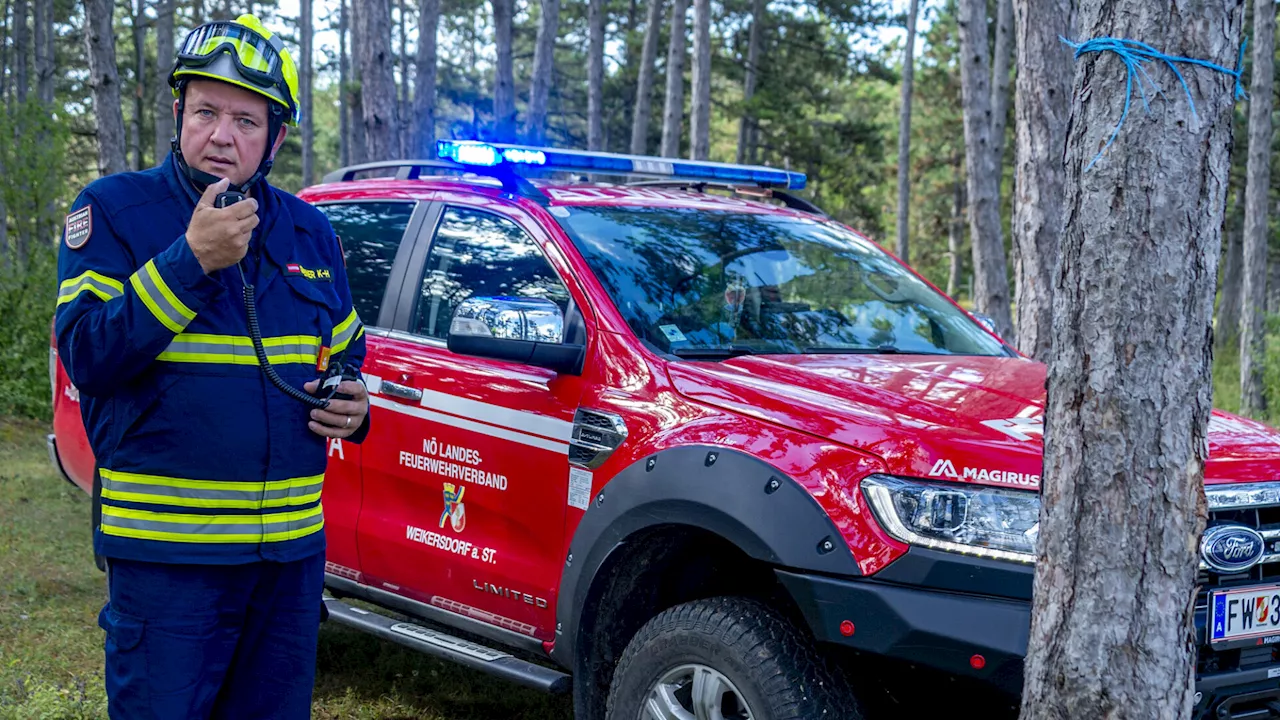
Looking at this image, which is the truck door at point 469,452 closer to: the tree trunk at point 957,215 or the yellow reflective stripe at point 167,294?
A: the yellow reflective stripe at point 167,294

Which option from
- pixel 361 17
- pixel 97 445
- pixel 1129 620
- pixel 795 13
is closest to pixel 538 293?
pixel 97 445

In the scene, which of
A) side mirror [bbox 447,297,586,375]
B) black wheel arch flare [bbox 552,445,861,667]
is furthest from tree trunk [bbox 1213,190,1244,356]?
black wheel arch flare [bbox 552,445,861,667]

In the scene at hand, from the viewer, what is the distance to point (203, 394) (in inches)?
99.6

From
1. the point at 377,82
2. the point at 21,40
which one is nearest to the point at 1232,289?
the point at 377,82

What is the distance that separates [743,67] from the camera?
32156 millimetres

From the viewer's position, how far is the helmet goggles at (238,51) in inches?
102

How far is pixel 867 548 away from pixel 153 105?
35.5 metres

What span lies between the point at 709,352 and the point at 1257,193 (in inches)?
629

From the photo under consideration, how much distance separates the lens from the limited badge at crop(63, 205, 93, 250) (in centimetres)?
250

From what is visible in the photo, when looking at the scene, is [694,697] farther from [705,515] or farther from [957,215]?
[957,215]

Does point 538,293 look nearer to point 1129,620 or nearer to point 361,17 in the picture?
point 1129,620

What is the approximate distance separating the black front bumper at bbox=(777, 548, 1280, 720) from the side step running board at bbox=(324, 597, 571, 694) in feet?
3.42

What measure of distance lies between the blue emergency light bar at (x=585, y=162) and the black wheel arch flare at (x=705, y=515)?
51.3 inches

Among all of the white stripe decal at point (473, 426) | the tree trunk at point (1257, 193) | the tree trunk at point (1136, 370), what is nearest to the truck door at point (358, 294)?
the white stripe decal at point (473, 426)
